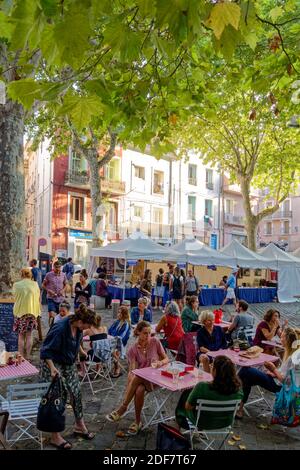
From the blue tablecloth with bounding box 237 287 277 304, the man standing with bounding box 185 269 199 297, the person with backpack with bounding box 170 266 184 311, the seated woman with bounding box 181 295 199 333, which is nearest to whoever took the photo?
the seated woman with bounding box 181 295 199 333

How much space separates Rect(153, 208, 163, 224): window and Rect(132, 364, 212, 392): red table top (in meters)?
30.0

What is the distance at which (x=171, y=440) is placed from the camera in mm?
3742

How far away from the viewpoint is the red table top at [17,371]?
4.74 metres

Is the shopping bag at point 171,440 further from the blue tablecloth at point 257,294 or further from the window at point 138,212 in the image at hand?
the window at point 138,212

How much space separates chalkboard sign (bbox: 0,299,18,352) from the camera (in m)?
7.90

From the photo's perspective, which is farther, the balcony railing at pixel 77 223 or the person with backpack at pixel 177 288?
the balcony railing at pixel 77 223

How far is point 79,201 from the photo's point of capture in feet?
101

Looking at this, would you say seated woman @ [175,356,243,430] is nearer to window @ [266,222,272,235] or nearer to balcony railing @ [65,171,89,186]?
balcony railing @ [65,171,89,186]

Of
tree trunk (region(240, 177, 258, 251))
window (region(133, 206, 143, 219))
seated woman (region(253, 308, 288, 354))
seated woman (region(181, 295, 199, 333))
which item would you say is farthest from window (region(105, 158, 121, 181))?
seated woman (region(253, 308, 288, 354))

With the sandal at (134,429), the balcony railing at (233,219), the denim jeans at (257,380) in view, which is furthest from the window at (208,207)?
the sandal at (134,429)

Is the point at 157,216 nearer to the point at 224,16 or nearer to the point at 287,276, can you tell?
the point at 287,276

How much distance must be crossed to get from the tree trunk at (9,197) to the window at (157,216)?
26718 mm

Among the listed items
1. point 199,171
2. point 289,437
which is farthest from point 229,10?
point 199,171
